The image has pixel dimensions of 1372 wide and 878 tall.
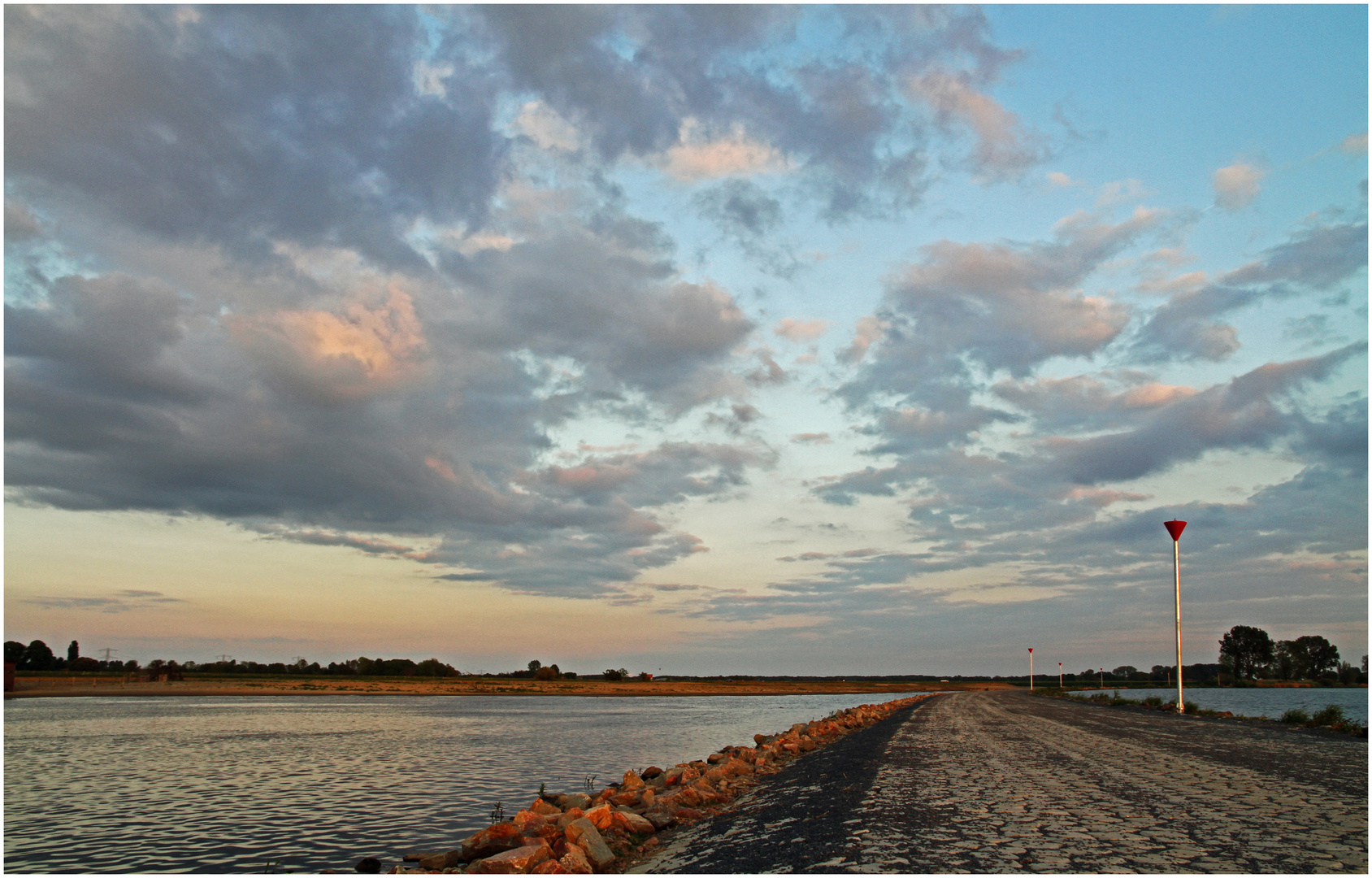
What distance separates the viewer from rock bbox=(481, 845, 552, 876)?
32.4 feet

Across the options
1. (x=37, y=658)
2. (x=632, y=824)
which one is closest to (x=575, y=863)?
(x=632, y=824)

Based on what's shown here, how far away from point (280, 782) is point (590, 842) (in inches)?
688

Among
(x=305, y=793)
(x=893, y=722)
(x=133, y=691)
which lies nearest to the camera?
(x=305, y=793)

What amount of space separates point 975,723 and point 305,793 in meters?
25.4

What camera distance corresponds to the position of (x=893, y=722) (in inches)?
1481

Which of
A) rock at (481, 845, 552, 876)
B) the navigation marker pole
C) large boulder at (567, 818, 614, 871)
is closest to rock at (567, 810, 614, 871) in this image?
large boulder at (567, 818, 614, 871)

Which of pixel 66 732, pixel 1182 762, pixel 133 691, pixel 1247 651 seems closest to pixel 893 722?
pixel 1182 762

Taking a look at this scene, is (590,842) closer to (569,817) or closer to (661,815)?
(569,817)

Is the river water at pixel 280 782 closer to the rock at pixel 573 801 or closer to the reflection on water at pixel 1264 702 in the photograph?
the rock at pixel 573 801

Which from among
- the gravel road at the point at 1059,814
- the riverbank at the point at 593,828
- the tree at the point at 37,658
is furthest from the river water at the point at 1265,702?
the tree at the point at 37,658

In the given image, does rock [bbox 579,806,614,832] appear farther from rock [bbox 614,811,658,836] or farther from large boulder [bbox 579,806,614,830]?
rock [bbox 614,811,658,836]

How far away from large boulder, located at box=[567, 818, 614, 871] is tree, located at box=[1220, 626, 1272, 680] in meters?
204

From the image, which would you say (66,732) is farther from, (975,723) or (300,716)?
(975,723)

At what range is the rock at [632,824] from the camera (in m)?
12.5
